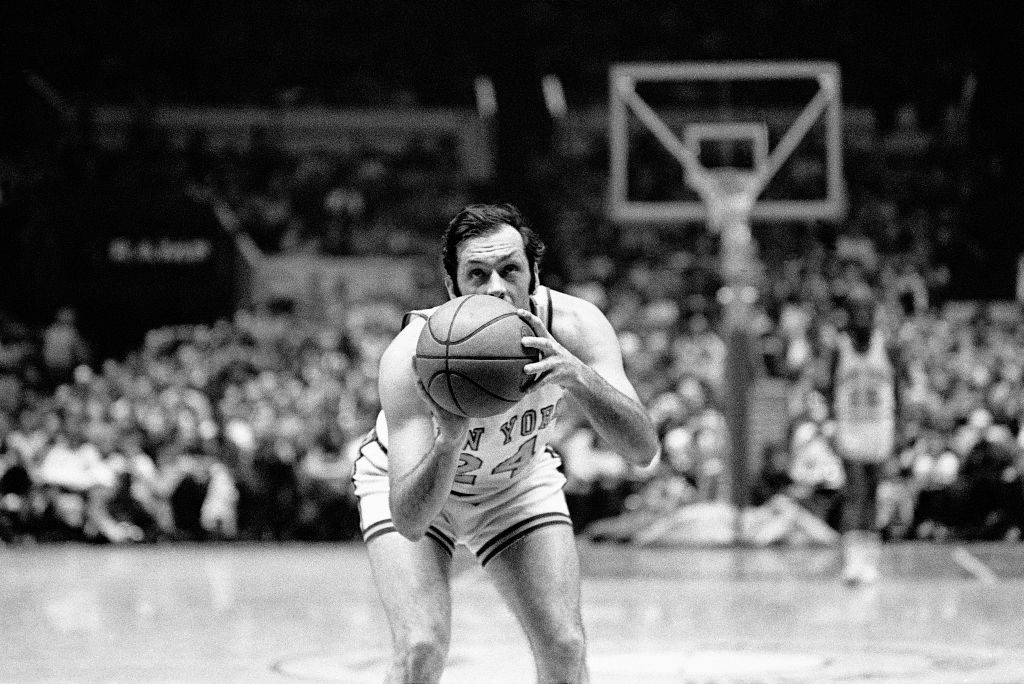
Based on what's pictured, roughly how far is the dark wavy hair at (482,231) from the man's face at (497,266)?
1.1 inches

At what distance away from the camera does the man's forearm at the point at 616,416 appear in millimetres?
4047

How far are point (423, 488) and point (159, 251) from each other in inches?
743

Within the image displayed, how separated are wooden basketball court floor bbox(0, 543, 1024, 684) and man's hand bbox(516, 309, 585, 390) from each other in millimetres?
3317

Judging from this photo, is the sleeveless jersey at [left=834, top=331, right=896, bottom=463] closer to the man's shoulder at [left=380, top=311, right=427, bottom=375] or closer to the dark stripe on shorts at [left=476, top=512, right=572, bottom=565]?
the dark stripe on shorts at [left=476, top=512, right=572, bottom=565]

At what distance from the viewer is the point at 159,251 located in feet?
73.5

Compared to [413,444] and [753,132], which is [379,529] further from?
[753,132]

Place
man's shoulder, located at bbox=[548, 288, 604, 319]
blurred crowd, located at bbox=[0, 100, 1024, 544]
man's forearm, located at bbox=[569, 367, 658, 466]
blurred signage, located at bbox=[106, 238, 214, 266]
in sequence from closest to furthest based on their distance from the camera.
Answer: man's forearm, located at bbox=[569, 367, 658, 466]
man's shoulder, located at bbox=[548, 288, 604, 319]
blurred crowd, located at bbox=[0, 100, 1024, 544]
blurred signage, located at bbox=[106, 238, 214, 266]

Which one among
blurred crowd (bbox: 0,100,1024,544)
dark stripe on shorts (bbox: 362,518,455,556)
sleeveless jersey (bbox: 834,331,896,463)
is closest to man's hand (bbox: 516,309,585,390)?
dark stripe on shorts (bbox: 362,518,455,556)

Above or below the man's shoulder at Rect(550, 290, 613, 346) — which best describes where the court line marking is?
below

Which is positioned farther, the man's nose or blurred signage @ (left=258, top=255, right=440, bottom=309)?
blurred signage @ (left=258, top=255, right=440, bottom=309)

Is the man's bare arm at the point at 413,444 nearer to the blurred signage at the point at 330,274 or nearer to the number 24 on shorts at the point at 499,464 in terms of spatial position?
the number 24 on shorts at the point at 499,464

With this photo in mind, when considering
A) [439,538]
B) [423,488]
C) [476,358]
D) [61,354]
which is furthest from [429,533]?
[61,354]

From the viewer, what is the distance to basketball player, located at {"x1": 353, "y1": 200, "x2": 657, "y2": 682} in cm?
421

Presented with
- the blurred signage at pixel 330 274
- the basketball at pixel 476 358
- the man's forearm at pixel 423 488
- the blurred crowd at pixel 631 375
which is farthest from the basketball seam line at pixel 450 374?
the blurred signage at pixel 330 274
